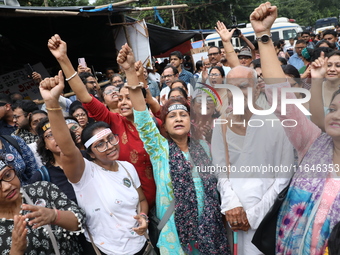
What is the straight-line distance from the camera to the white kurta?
2.03 m

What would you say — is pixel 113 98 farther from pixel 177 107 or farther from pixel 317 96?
pixel 317 96

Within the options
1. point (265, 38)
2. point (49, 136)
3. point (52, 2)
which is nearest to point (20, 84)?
point (49, 136)

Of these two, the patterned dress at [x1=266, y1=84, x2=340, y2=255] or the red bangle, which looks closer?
the patterned dress at [x1=266, y1=84, x2=340, y2=255]

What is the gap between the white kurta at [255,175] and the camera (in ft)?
6.67

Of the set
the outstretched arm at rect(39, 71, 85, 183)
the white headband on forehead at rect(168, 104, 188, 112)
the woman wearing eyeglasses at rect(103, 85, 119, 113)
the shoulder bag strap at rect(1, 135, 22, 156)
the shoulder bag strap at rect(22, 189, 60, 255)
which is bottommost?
the shoulder bag strap at rect(22, 189, 60, 255)

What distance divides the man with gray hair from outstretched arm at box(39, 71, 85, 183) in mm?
921

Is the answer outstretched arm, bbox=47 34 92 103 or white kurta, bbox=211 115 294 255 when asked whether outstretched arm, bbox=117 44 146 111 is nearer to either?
outstretched arm, bbox=47 34 92 103

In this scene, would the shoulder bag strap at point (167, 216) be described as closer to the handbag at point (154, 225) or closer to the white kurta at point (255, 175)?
the handbag at point (154, 225)

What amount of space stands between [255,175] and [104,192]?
3.17 feet

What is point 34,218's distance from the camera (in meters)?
1.83

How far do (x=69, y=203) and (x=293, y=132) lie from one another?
1423mm

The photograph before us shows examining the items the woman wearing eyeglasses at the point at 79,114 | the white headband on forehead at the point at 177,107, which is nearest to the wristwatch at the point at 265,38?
the white headband on forehead at the point at 177,107

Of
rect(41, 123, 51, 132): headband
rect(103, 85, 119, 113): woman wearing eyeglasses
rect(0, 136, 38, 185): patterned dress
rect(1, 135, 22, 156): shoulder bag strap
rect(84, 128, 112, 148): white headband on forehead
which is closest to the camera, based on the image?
rect(84, 128, 112, 148): white headband on forehead

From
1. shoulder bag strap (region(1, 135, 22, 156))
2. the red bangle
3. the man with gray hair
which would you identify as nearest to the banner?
shoulder bag strap (region(1, 135, 22, 156))
